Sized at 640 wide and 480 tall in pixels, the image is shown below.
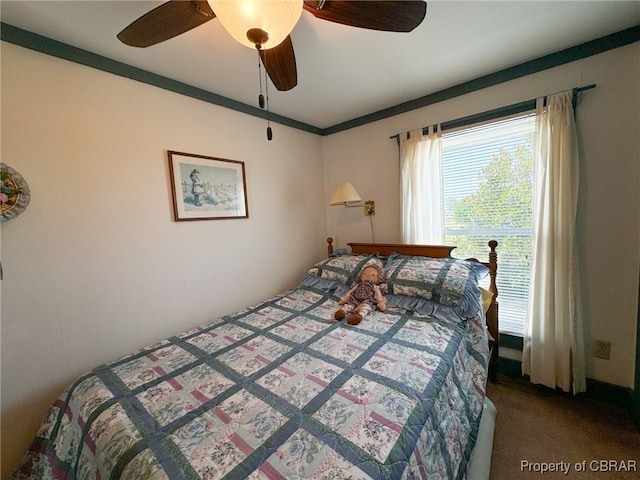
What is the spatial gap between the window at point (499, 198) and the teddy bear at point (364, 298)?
85 cm

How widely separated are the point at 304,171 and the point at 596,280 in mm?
2582

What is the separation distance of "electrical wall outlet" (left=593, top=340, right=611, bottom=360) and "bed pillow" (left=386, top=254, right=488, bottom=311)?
0.81 m

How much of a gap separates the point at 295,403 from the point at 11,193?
1.73 metres

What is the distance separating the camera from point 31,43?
131 cm

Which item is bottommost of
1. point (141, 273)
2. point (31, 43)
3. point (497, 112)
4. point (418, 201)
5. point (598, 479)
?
point (598, 479)

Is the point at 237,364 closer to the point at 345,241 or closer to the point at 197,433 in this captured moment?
the point at 197,433

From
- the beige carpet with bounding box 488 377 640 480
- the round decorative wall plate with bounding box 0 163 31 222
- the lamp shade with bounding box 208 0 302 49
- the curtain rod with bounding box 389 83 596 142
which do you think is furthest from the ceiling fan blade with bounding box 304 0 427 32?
the beige carpet with bounding box 488 377 640 480

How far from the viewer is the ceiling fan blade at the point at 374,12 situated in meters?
0.93

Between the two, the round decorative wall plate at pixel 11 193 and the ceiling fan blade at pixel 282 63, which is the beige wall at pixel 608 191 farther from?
the round decorative wall plate at pixel 11 193

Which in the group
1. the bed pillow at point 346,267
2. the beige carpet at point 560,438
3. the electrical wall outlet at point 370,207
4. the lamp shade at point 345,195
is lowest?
the beige carpet at point 560,438

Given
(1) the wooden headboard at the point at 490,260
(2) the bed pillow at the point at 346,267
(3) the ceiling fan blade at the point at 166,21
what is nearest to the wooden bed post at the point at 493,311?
(1) the wooden headboard at the point at 490,260

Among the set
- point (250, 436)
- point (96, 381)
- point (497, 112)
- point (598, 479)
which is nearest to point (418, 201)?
point (497, 112)

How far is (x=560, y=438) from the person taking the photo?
1.47 metres

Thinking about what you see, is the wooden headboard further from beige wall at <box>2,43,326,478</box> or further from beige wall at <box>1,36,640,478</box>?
beige wall at <box>2,43,326,478</box>
